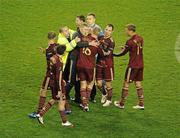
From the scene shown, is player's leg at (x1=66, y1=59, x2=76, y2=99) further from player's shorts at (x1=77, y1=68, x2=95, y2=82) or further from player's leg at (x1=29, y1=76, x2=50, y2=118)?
player's leg at (x1=29, y1=76, x2=50, y2=118)

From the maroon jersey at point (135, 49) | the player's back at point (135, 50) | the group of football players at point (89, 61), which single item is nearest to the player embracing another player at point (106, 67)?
the group of football players at point (89, 61)

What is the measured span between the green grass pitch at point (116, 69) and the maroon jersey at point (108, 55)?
128cm

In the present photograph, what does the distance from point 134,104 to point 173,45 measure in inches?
276

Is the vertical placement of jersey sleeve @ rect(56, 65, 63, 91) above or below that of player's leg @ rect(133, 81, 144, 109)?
above

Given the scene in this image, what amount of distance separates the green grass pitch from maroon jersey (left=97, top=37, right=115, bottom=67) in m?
1.28

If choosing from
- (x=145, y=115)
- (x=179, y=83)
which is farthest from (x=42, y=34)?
(x=145, y=115)

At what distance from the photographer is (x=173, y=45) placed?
23953 millimetres

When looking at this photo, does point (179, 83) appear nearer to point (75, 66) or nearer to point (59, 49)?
point (75, 66)

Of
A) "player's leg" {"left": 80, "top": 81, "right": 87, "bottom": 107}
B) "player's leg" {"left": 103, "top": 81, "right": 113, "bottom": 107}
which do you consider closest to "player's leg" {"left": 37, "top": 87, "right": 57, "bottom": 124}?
"player's leg" {"left": 80, "top": 81, "right": 87, "bottom": 107}

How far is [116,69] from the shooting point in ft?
69.2

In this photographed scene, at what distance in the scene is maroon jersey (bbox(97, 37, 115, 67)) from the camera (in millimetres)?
16938

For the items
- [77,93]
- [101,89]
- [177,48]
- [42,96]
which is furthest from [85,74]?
[177,48]

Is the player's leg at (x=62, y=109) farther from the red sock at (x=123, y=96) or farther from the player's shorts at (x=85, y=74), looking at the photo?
the red sock at (x=123, y=96)

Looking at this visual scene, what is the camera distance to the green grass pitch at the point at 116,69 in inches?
612
